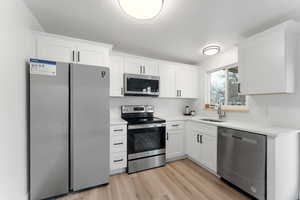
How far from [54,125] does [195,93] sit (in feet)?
10.1

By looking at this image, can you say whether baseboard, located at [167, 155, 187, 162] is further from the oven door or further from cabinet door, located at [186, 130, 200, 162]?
the oven door

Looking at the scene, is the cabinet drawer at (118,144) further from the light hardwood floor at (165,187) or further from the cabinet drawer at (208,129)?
the cabinet drawer at (208,129)

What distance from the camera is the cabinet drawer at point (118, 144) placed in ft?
7.18

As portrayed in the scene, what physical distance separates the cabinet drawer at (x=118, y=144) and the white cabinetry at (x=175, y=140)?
0.95 metres

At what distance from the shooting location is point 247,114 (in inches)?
89.6

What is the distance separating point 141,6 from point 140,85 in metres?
1.56

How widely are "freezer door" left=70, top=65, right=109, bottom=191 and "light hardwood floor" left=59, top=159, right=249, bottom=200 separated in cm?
18

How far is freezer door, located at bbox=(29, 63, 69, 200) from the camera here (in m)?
1.54

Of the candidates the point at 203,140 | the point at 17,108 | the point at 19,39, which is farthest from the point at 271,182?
the point at 19,39

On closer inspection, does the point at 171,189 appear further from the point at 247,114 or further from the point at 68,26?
the point at 68,26

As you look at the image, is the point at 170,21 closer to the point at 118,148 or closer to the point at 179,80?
the point at 179,80

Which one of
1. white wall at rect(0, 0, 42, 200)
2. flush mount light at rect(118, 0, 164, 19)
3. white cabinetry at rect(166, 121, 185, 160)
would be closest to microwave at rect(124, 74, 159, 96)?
white cabinetry at rect(166, 121, 185, 160)

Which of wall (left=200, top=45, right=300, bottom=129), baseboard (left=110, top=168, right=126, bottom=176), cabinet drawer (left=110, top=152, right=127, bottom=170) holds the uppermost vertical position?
wall (left=200, top=45, right=300, bottom=129)

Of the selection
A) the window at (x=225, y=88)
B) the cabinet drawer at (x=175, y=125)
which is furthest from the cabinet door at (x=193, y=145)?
the window at (x=225, y=88)
